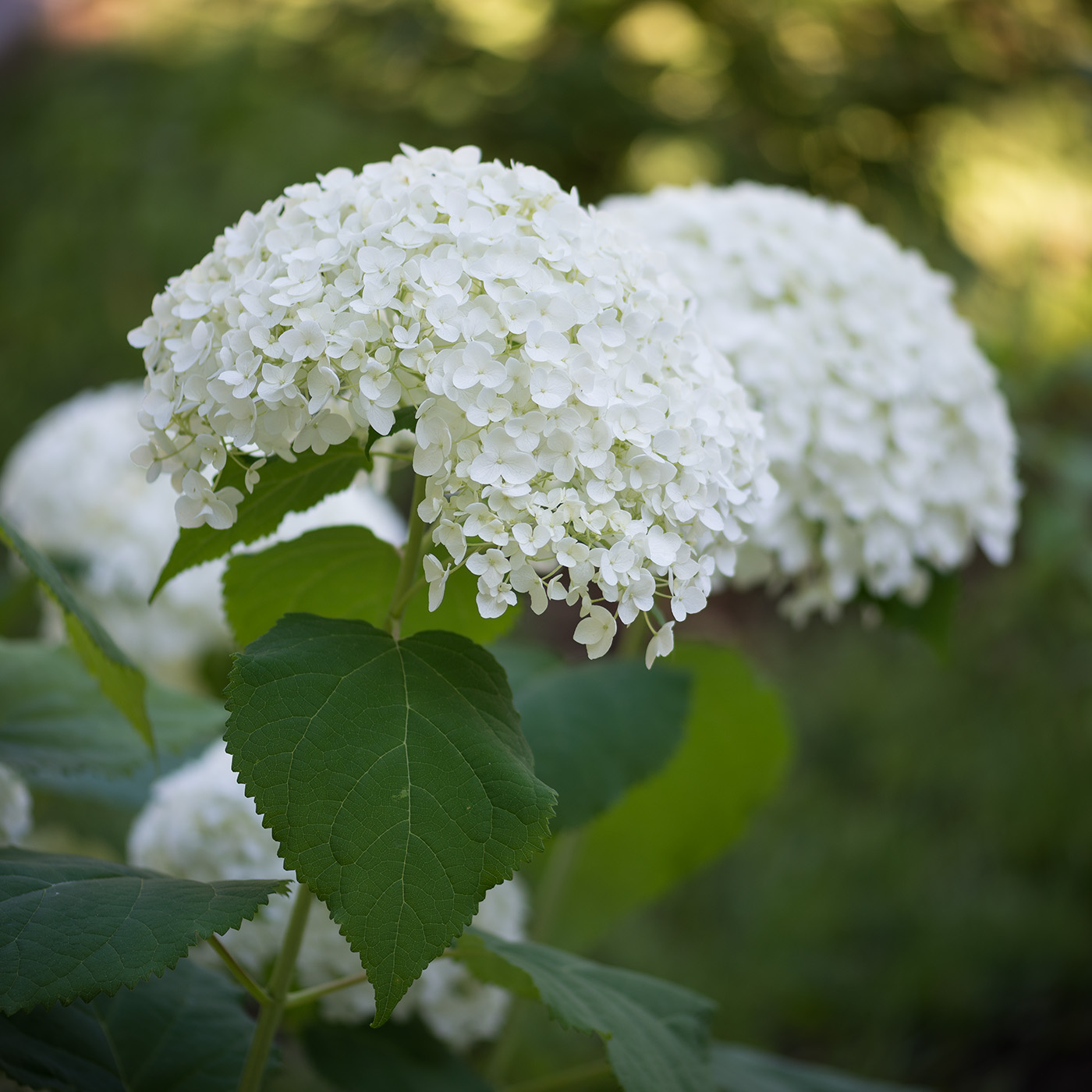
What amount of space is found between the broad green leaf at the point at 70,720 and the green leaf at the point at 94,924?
27 centimetres

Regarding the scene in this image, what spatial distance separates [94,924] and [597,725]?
0.57m

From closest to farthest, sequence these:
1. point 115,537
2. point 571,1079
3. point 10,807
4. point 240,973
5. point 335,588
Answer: point 240,973, point 335,588, point 10,807, point 571,1079, point 115,537

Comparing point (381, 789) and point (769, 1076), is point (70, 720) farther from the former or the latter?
point (769, 1076)

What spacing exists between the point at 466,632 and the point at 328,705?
0.24 m

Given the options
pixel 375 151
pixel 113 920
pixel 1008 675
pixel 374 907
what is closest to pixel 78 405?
pixel 113 920

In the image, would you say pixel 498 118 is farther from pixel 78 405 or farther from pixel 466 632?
pixel 466 632

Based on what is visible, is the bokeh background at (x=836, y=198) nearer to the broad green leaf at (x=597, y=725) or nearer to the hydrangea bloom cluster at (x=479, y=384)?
the broad green leaf at (x=597, y=725)

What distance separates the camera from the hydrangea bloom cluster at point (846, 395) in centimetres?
128

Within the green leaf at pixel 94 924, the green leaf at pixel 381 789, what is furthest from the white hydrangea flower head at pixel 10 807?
the green leaf at pixel 381 789

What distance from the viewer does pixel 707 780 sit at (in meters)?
1.50

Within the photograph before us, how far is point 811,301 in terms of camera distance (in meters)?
1.38

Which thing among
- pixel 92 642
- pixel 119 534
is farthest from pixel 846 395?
pixel 119 534

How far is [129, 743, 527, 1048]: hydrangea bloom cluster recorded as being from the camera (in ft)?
4.22

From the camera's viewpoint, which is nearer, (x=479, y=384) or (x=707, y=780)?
(x=479, y=384)
